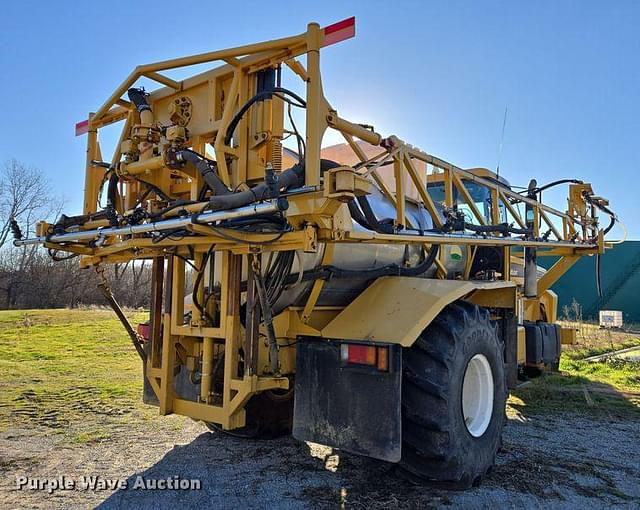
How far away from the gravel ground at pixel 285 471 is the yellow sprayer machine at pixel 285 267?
30cm

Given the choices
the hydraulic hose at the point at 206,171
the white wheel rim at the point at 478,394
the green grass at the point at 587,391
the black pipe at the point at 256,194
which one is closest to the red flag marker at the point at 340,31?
the black pipe at the point at 256,194

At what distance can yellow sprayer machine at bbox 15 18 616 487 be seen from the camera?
318cm

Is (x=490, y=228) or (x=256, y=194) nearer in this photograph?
(x=256, y=194)

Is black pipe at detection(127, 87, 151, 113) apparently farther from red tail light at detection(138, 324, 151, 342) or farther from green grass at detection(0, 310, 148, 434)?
green grass at detection(0, 310, 148, 434)

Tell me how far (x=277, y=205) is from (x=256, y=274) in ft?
3.03

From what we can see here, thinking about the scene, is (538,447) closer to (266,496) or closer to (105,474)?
(266,496)

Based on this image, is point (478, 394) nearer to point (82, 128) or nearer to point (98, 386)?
point (82, 128)

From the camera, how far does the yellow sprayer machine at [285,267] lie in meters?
3.18

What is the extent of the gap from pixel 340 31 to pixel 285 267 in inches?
61.2

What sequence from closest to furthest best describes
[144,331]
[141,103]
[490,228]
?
[141,103] → [144,331] → [490,228]

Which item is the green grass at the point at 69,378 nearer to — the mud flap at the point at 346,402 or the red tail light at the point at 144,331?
the red tail light at the point at 144,331

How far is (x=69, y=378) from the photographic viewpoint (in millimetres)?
8133

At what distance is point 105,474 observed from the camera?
13.4ft

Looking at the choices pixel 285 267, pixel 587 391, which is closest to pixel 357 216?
pixel 285 267
